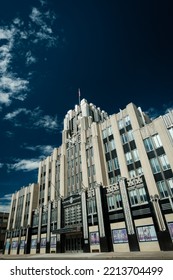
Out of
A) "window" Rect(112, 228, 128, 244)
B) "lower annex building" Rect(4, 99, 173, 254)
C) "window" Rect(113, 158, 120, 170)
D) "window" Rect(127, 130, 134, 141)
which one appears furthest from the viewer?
"window" Rect(113, 158, 120, 170)

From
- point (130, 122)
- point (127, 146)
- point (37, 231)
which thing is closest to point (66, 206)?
point (37, 231)

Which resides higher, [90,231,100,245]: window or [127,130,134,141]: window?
[127,130,134,141]: window

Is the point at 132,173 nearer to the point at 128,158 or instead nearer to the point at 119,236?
the point at 128,158

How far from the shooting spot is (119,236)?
28.7 meters

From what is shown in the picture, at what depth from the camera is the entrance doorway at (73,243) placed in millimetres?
33438

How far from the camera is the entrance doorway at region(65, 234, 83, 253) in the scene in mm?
33438

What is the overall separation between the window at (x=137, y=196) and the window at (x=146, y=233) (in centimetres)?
388

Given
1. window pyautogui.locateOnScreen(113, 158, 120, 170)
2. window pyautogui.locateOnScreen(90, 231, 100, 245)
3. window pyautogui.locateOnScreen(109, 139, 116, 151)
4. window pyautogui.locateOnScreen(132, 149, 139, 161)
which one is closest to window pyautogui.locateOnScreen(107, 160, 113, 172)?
window pyautogui.locateOnScreen(113, 158, 120, 170)

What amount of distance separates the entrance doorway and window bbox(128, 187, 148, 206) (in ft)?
43.7

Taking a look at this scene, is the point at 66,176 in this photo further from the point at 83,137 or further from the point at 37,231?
the point at 37,231

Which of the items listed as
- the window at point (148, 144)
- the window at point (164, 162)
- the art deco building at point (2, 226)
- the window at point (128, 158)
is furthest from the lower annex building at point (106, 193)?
the art deco building at point (2, 226)

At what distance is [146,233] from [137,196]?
5.62 m

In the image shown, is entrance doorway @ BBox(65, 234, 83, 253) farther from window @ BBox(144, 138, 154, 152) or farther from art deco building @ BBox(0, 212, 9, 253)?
art deco building @ BBox(0, 212, 9, 253)

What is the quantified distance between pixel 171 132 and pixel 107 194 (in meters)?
16.4
